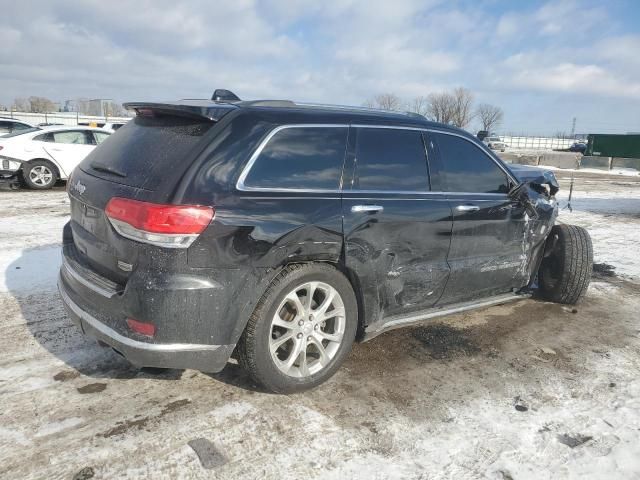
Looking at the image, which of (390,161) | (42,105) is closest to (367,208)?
(390,161)

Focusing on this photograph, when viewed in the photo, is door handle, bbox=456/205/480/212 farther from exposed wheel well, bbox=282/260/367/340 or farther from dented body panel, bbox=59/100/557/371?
exposed wheel well, bbox=282/260/367/340

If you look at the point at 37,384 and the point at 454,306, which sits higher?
the point at 454,306

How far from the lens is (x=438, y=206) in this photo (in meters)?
3.66

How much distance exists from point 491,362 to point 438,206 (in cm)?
123

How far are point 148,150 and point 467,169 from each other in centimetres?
238

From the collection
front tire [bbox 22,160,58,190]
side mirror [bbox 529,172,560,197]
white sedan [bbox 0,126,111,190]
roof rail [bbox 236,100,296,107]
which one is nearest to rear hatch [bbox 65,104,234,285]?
roof rail [bbox 236,100,296,107]

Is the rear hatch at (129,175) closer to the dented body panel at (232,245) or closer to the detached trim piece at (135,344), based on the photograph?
the dented body panel at (232,245)

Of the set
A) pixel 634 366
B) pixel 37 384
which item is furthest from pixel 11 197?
pixel 634 366

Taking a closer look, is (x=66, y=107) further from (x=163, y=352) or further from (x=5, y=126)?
(x=163, y=352)

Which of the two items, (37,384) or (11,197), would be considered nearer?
(37,384)

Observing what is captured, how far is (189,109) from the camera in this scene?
298cm

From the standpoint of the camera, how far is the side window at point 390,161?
335 cm

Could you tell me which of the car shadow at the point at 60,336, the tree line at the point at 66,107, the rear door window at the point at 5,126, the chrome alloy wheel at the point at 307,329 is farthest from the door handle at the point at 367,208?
the tree line at the point at 66,107

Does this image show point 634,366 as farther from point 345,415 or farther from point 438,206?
point 345,415
